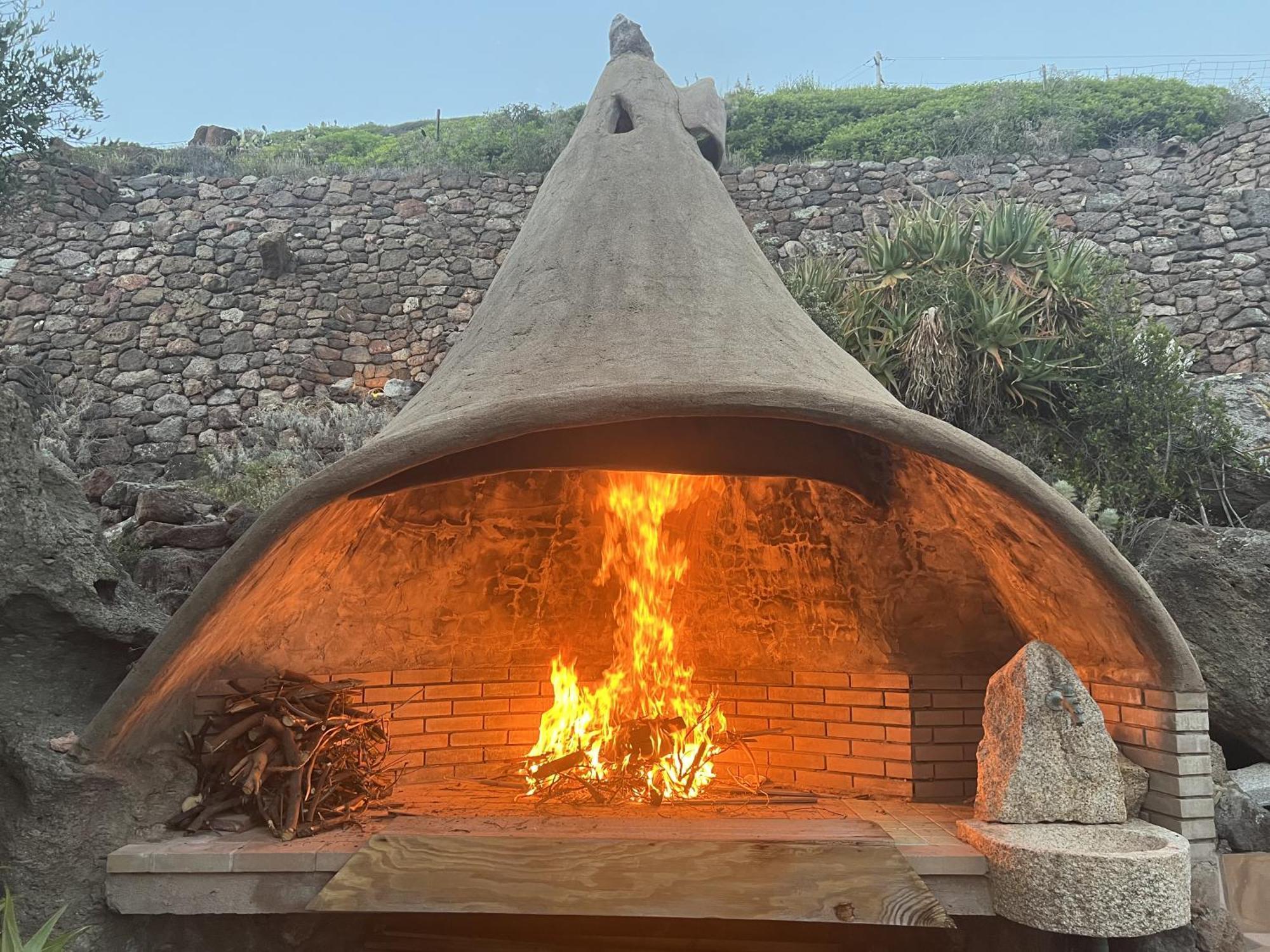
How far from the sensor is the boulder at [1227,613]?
440 centimetres

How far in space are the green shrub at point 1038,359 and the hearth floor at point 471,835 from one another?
11.9 feet

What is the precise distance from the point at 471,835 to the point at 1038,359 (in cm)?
624

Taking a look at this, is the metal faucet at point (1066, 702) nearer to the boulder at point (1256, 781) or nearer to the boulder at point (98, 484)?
the boulder at point (1256, 781)

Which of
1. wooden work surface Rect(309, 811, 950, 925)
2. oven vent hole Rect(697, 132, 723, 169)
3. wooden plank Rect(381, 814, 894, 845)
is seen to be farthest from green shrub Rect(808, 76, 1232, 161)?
wooden work surface Rect(309, 811, 950, 925)

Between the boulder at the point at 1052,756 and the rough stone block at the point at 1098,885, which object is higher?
the boulder at the point at 1052,756

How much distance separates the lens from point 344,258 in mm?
11164

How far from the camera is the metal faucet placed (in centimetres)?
348

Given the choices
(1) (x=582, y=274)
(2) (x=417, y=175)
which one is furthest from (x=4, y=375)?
(1) (x=582, y=274)

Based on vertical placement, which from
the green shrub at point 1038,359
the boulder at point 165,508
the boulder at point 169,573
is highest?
the green shrub at point 1038,359

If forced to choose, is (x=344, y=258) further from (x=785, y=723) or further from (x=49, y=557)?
(x=785, y=723)

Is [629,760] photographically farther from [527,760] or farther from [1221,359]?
[1221,359]

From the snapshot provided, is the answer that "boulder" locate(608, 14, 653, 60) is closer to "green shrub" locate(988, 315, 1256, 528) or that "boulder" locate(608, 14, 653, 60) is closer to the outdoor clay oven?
the outdoor clay oven

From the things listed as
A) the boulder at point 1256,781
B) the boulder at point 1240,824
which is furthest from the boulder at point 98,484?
the boulder at point 1256,781

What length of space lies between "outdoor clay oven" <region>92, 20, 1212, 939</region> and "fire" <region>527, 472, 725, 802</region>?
0.02 meters
